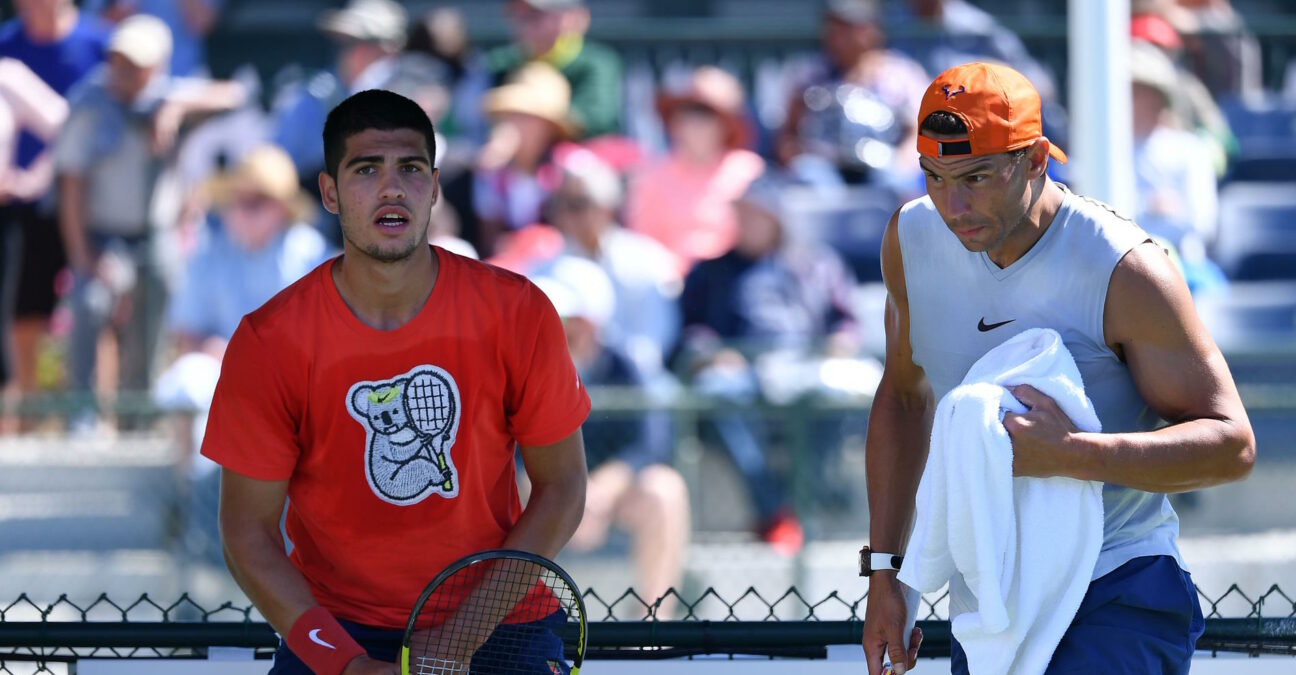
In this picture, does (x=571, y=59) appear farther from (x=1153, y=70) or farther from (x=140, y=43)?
(x=1153, y=70)

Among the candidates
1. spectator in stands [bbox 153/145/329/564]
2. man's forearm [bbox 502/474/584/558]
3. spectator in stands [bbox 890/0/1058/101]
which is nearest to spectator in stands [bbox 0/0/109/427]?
spectator in stands [bbox 153/145/329/564]

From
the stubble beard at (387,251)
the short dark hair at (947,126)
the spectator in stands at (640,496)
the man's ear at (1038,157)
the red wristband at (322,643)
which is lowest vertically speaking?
the spectator in stands at (640,496)

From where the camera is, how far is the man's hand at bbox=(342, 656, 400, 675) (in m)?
2.89

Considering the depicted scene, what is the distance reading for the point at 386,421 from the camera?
314cm

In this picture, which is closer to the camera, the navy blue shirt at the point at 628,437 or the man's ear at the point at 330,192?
the man's ear at the point at 330,192

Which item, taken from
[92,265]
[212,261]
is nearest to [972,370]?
[212,261]

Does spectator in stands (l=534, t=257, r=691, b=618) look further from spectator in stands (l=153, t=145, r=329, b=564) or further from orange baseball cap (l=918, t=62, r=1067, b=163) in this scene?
orange baseball cap (l=918, t=62, r=1067, b=163)

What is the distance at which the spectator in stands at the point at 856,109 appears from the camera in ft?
26.8

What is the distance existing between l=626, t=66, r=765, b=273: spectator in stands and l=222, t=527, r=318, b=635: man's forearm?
15.3 feet

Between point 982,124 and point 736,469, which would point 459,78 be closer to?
point 736,469

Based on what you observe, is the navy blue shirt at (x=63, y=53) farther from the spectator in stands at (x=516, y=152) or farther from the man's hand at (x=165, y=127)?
the spectator in stands at (x=516, y=152)

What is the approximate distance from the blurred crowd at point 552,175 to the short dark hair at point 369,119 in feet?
10.8

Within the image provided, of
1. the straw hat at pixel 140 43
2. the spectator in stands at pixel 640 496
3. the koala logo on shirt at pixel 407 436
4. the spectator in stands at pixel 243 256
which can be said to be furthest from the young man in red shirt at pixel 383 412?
the straw hat at pixel 140 43

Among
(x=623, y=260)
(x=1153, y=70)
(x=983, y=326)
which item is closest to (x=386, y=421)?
(x=983, y=326)
